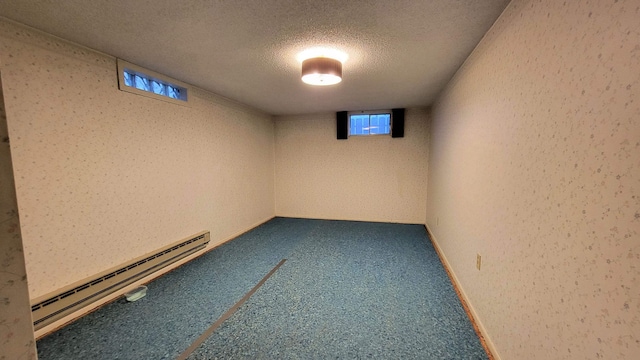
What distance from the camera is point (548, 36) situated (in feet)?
3.58

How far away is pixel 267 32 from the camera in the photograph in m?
1.77

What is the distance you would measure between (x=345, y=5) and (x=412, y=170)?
372cm

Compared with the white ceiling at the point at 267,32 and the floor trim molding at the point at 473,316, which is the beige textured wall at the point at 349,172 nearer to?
the floor trim molding at the point at 473,316

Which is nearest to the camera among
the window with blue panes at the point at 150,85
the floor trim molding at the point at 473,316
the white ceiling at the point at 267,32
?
the white ceiling at the point at 267,32

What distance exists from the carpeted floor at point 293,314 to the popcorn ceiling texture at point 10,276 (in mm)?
1326

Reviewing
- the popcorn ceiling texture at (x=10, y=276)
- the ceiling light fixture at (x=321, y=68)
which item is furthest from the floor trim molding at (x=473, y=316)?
the ceiling light fixture at (x=321, y=68)

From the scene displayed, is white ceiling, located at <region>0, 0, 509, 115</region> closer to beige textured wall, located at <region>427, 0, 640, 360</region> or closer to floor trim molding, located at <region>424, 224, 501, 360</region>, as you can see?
beige textured wall, located at <region>427, 0, 640, 360</region>

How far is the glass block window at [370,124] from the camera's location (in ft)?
15.6

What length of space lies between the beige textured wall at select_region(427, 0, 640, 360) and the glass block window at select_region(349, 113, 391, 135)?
2878 millimetres

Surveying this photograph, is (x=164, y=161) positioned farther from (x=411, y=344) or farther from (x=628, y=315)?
(x=628, y=315)

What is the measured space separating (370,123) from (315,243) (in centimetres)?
263

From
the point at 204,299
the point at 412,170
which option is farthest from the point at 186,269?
the point at 412,170

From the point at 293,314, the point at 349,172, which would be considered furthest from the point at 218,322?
the point at 349,172

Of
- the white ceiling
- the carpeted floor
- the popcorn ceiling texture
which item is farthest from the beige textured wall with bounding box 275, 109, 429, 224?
the popcorn ceiling texture
